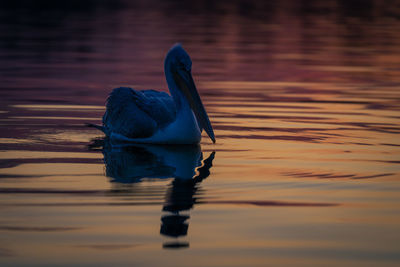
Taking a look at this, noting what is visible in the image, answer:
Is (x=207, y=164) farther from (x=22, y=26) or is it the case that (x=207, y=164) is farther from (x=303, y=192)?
(x=22, y=26)

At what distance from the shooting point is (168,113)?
32.2ft

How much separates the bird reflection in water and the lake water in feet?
0.05

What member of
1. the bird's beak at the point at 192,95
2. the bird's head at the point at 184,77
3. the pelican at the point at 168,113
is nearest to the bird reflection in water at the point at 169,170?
the pelican at the point at 168,113

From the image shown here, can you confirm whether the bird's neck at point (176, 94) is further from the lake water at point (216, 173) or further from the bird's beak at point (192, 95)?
the lake water at point (216, 173)

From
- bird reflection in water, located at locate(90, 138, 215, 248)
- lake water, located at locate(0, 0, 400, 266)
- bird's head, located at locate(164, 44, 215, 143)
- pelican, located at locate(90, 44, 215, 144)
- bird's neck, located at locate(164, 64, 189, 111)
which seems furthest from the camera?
bird's head, located at locate(164, 44, 215, 143)

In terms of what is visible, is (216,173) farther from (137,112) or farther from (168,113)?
(137,112)

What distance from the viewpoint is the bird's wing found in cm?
968

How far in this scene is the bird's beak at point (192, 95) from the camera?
968 centimetres

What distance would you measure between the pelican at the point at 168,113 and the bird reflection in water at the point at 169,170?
0.41 feet

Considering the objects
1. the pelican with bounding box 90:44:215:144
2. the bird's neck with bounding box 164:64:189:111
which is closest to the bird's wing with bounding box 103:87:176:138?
the pelican with bounding box 90:44:215:144

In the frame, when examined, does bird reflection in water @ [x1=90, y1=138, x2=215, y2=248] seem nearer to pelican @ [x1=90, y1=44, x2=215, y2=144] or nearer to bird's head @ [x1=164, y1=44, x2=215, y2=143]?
pelican @ [x1=90, y1=44, x2=215, y2=144]

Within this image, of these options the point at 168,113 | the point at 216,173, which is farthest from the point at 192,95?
the point at 216,173

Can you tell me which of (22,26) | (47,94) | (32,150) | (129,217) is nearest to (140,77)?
(47,94)

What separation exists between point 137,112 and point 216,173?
84.1 inches
